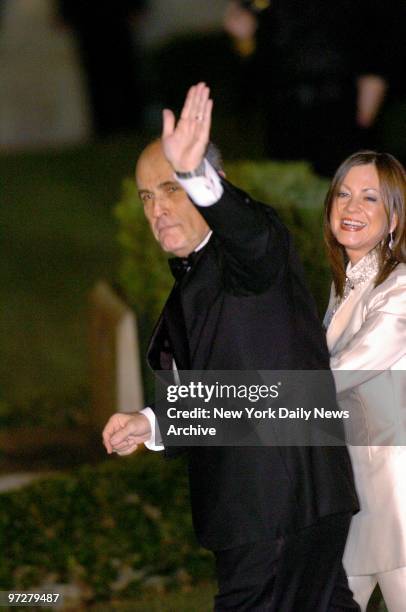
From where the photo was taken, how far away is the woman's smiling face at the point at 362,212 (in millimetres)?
3139

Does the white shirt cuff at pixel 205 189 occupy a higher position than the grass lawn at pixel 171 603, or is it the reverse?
the white shirt cuff at pixel 205 189

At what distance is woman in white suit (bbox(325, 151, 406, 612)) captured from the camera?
3033 millimetres

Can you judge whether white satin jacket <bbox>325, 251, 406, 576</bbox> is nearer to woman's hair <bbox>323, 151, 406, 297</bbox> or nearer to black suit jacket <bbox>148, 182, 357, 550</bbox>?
woman's hair <bbox>323, 151, 406, 297</bbox>

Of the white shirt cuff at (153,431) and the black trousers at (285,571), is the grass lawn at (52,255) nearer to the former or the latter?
the white shirt cuff at (153,431)

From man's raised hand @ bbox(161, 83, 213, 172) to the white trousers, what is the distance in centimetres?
123

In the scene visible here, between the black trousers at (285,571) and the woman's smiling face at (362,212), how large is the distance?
0.73 m

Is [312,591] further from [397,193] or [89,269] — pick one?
[89,269]

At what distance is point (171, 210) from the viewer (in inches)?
118

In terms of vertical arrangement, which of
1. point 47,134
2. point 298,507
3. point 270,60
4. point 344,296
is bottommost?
point 298,507

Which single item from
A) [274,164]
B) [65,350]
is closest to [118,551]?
[274,164]

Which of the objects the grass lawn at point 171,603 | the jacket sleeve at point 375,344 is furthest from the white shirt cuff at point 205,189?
the grass lawn at point 171,603

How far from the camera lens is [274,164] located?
5.55 meters

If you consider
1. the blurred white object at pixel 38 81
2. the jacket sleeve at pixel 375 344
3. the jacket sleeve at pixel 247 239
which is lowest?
the jacket sleeve at pixel 375 344

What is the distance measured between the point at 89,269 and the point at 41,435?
325 centimetres
